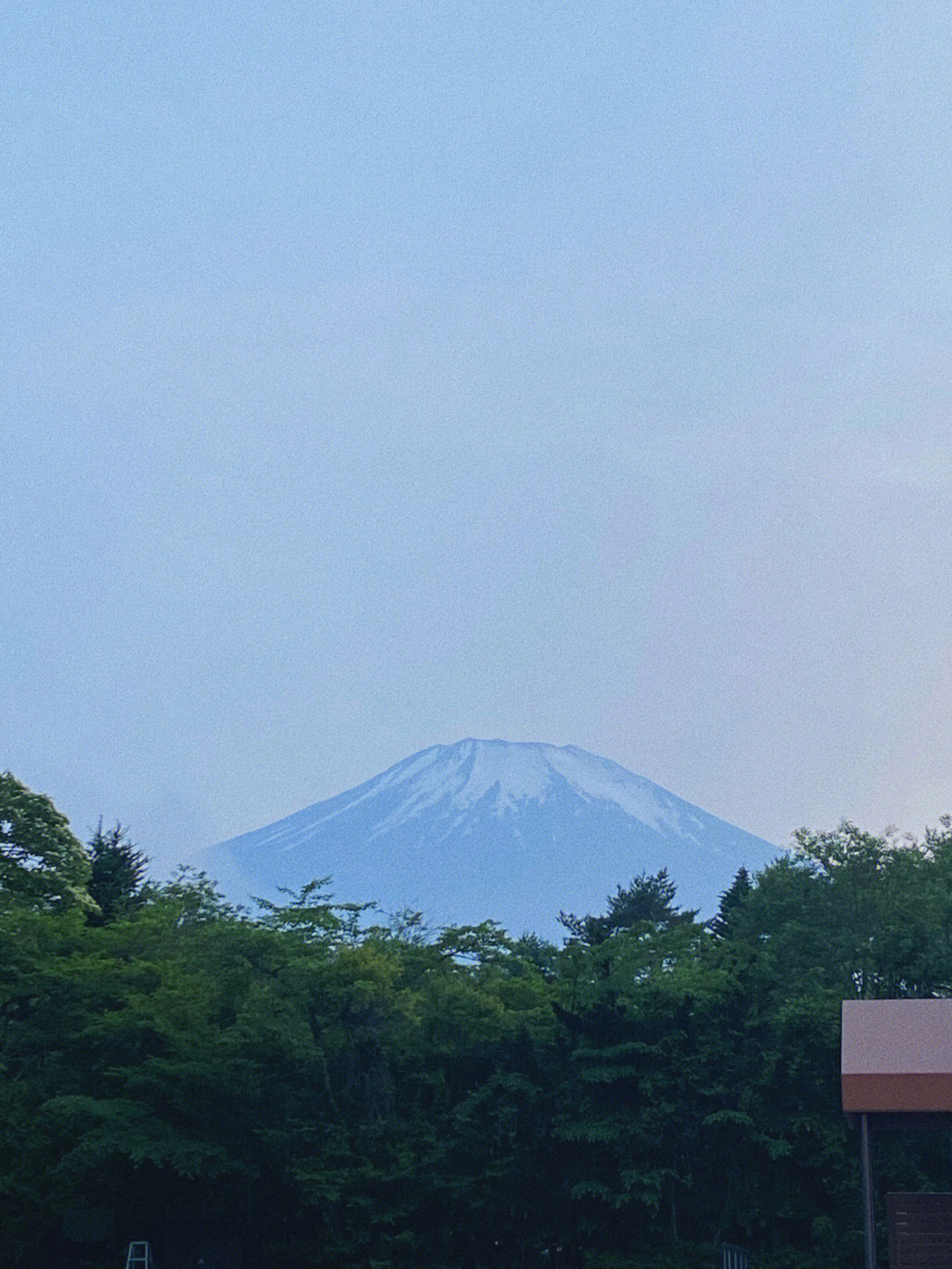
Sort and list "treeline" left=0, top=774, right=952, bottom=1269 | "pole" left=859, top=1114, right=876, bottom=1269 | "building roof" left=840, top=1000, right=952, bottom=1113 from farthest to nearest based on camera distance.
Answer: "treeline" left=0, top=774, right=952, bottom=1269
"pole" left=859, top=1114, right=876, bottom=1269
"building roof" left=840, top=1000, right=952, bottom=1113

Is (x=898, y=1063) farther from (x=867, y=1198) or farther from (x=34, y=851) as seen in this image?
(x=34, y=851)

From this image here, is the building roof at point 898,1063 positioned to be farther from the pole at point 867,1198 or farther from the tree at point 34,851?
the tree at point 34,851

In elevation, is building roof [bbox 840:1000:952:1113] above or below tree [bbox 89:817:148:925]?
below

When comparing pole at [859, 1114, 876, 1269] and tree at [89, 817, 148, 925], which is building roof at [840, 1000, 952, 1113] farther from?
tree at [89, 817, 148, 925]

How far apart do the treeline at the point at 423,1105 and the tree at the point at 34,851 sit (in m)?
3.54

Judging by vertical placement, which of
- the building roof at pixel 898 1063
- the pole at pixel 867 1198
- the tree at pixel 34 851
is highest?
the tree at pixel 34 851

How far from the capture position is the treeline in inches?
953

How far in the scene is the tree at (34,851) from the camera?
30953mm

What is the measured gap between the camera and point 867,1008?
19.0 meters

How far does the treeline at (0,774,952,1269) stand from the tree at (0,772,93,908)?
354 centimetres

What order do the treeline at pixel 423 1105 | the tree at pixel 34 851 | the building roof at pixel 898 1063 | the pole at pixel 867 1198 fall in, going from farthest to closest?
the tree at pixel 34 851, the treeline at pixel 423 1105, the pole at pixel 867 1198, the building roof at pixel 898 1063

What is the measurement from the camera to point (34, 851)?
1232 inches

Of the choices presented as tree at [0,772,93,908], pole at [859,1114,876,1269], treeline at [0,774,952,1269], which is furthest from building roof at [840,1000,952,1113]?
tree at [0,772,93,908]

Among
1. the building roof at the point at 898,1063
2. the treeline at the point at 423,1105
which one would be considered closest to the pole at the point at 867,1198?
the building roof at the point at 898,1063
